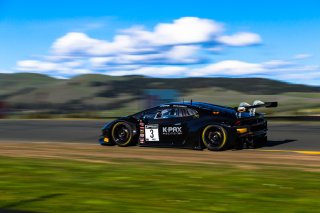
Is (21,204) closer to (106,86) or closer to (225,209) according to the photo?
(225,209)

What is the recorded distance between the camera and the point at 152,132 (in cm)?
1323

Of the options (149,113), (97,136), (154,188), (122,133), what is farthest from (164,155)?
(97,136)

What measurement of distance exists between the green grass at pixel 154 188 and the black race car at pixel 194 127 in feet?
7.80

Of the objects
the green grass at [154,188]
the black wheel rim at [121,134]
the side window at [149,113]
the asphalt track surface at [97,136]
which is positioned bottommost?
the green grass at [154,188]

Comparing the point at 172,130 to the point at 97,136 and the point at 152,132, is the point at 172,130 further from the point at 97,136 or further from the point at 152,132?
the point at 97,136

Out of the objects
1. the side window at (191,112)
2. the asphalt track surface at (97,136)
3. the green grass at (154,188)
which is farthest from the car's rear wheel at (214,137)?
the green grass at (154,188)

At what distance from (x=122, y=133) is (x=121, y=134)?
0.13 feet

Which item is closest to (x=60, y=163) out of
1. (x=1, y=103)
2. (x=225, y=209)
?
(x=225, y=209)

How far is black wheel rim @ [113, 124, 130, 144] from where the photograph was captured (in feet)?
44.8

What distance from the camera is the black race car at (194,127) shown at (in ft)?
40.5

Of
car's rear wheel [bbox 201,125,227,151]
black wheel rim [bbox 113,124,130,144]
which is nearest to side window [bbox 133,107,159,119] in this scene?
black wheel rim [bbox 113,124,130,144]

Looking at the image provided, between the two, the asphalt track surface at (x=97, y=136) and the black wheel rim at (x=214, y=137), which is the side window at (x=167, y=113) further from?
the asphalt track surface at (x=97, y=136)

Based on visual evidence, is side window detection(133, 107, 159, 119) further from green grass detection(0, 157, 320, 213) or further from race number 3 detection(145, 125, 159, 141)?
green grass detection(0, 157, 320, 213)

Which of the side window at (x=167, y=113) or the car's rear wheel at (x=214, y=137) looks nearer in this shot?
the car's rear wheel at (x=214, y=137)
